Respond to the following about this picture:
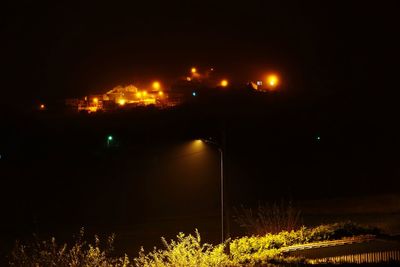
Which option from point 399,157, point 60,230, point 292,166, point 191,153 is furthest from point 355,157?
point 60,230

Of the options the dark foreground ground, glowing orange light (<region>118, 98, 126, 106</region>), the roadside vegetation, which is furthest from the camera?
glowing orange light (<region>118, 98, 126, 106</region>)

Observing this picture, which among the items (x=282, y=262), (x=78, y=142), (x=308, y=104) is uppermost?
(x=308, y=104)

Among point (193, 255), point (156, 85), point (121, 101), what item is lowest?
point (193, 255)

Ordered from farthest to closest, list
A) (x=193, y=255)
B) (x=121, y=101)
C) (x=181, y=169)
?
(x=121, y=101) → (x=181, y=169) → (x=193, y=255)

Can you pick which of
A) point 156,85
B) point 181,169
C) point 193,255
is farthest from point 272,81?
point 193,255

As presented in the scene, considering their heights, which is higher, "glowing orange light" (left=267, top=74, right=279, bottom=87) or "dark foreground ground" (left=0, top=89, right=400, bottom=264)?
"glowing orange light" (left=267, top=74, right=279, bottom=87)

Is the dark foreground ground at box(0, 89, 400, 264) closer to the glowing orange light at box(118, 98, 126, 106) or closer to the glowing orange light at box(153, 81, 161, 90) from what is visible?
the glowing orange light at box(118, 98, 126, 106)

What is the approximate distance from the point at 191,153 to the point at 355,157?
1378 centimetres

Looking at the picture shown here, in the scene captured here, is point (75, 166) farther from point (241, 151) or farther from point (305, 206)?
point (305, 206)

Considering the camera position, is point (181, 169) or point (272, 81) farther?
point (272, 81)

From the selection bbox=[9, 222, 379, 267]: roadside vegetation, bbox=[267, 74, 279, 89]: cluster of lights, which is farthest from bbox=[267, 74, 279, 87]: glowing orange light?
bbox=[9, 222, 379, 267]: roadside vegetation

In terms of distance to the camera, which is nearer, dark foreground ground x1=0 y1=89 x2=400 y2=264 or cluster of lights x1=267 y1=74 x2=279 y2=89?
dark foreground ground x1=0 y1=89 x2=400 y2=264

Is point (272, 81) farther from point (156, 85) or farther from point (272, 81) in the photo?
point (156, 85)

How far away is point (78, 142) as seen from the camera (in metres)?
49.4
